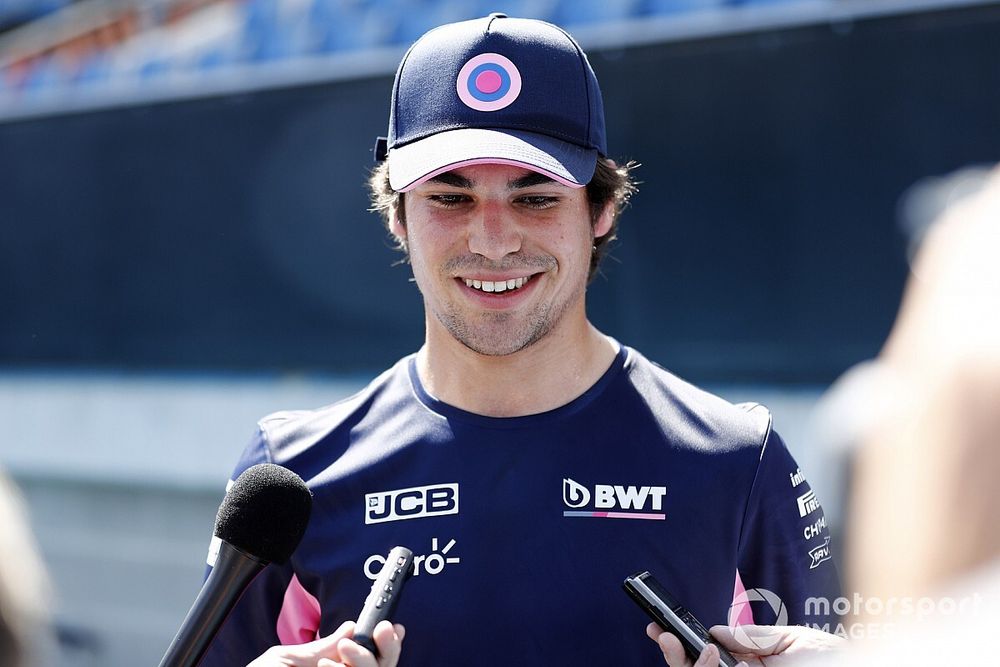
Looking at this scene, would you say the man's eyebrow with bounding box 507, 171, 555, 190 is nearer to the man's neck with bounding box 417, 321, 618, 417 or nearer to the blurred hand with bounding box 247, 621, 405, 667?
the man's neck with bounding box 417, 321, 618, 417

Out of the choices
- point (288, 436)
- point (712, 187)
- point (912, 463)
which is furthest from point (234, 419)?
point (912, 463)

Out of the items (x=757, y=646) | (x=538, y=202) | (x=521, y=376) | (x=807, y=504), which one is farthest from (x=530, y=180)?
(x=757, y=646)

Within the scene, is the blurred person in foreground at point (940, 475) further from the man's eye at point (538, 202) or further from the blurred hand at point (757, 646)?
the man's eye at point (538, 202)

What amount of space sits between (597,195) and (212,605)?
95 centimetres

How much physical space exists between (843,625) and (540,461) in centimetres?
48

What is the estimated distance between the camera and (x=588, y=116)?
5.95 feet

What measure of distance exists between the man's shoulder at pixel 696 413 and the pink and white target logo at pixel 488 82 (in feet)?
1.48

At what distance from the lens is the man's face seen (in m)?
1.74

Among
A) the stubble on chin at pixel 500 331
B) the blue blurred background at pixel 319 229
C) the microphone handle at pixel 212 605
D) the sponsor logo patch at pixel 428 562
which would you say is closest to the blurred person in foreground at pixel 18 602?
the microphone handle at pixel 212 605

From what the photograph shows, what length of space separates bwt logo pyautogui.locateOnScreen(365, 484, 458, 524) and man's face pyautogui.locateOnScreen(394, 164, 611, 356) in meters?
0.22

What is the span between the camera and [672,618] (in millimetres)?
1368

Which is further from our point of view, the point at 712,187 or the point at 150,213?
the point at 150,213

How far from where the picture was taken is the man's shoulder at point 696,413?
1.71 m

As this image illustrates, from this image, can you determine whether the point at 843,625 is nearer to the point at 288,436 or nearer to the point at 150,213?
the point at 288,436
